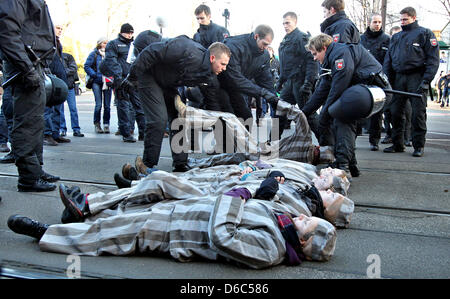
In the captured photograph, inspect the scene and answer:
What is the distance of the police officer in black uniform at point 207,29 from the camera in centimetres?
828

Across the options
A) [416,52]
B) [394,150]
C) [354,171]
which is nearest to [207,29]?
[416,52]

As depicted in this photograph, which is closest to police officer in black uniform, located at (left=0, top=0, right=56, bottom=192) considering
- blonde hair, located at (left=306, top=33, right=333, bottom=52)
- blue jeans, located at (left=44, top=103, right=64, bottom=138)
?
blonde hair, located at (left=306, top=33, right=333, bottom=52)

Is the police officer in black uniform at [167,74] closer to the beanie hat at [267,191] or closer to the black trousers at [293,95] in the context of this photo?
the beanie hat at [267,191]

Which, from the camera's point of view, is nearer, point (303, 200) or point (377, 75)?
point (303, 200)

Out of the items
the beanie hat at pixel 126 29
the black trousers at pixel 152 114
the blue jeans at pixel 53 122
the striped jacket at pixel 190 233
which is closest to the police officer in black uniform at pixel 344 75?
the black trousers at pixel 152 114

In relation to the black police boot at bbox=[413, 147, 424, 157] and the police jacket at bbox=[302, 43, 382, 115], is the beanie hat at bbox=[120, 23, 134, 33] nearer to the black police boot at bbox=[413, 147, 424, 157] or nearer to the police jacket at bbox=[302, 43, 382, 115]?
the police jacket at bbox=[302, 43, 382, 115]

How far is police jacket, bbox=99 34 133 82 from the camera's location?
8328 millimetres

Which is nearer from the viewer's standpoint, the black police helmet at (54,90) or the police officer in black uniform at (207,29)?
the black police helmet at (54,90)

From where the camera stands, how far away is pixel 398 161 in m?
6.46

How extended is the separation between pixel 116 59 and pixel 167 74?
334cm

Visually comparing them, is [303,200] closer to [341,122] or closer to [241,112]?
[341,122]

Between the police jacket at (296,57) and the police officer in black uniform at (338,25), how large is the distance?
1.02m
